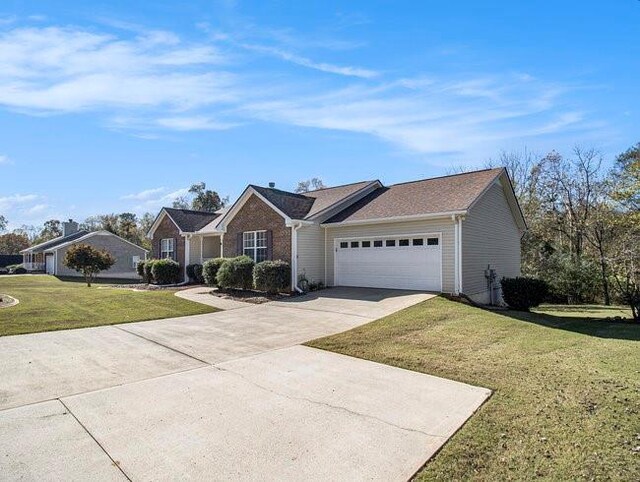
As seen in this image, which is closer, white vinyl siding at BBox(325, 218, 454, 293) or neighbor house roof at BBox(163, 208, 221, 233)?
white vinyl siding at BBox(325, 218, 454, 293)

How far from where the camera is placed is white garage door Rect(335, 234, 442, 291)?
1489 cm

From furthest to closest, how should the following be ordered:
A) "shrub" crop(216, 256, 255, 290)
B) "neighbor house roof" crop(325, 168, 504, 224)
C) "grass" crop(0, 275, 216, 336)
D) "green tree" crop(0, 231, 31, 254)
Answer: "green tree" crop(0, 231, 31, 254) < "shrub" crop(216, 256, 255, 290) < "neighbor house roof" crop(325, 168, 504, 224) < "grass" crop(0, 275, 216, 336)

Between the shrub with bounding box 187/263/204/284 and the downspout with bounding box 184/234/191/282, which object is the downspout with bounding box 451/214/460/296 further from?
the downspout with bounding box 184/234/191/282

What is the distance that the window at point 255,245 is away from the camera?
1906 cm

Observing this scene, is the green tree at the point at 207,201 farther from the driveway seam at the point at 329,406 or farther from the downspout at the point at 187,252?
the driveway seam at the point at 329,406

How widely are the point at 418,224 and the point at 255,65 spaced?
Answer: 8027 mm

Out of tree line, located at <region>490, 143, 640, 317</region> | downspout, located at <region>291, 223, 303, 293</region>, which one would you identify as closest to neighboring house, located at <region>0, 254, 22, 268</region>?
downspout, located at <region>291, 223, 303, 293</region>

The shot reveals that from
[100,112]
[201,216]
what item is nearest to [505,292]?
[100,112]

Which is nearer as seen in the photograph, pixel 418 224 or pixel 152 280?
pixel 418 224

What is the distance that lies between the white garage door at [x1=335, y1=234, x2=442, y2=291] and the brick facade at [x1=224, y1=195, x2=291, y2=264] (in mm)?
2388

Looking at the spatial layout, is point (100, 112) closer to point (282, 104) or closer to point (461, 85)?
point (282, 104)

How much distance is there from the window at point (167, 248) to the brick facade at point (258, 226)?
7036 mm

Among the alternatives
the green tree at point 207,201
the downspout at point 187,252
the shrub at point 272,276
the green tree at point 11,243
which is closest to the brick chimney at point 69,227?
the green tree at point 207,201

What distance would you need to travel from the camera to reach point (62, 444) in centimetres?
404
